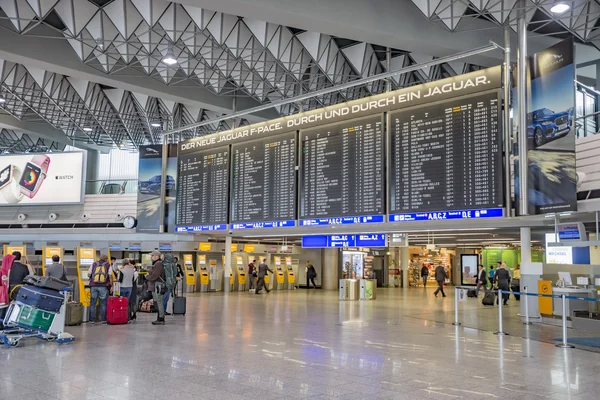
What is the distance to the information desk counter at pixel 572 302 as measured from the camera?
38.4ft

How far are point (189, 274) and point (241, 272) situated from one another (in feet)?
9.12

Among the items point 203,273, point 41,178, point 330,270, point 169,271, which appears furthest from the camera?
point 330,270

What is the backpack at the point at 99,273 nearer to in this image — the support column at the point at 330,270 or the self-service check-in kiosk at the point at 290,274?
the self-service check-in kiosk at the point at 290,274

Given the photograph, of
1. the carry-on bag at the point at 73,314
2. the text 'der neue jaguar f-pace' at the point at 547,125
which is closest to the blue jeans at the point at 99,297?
the carry-on bag at the point at 73,314

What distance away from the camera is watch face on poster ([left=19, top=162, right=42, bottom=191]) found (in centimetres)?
2378

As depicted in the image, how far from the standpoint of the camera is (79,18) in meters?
14.2

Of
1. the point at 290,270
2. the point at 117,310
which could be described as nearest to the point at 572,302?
the point at 117,310

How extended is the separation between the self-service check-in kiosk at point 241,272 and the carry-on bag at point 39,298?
675 inches

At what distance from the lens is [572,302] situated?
12.3 m

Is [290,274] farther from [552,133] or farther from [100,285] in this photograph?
[552,133]

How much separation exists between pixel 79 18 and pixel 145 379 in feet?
38.6

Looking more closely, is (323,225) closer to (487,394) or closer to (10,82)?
(487,394)

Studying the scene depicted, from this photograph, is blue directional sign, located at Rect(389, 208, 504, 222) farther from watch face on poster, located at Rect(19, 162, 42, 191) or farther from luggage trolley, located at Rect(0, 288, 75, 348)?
watch face on poster, located at Rect(19, 162, 42, 191)

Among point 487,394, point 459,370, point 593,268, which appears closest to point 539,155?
point 593,268
